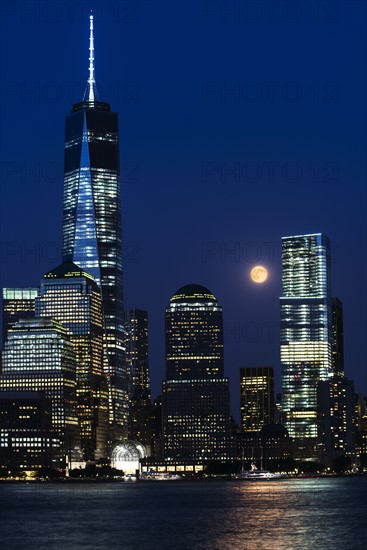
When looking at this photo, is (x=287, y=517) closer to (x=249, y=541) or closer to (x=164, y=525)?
(x=164, y=525)

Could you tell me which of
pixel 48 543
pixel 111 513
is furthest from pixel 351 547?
pixel 111 513

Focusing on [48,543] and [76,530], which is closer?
[48,543]

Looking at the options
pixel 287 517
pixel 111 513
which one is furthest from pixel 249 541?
pixel 111 513

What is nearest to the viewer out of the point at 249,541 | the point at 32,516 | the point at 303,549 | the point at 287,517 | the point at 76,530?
the point at 303,549

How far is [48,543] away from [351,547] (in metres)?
A: 31.4

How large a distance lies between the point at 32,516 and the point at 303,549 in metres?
67.4

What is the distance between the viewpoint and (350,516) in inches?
7328

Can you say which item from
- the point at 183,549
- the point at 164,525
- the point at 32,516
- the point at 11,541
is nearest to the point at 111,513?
the point at 32,516

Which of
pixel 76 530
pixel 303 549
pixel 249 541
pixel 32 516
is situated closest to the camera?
pixel 303 549

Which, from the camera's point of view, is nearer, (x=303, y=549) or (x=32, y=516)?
(x=303, y=549)

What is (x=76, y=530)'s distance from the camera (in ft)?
527

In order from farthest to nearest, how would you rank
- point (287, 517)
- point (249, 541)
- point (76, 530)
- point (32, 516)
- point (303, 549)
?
point (32, 516) → point (287, 517) → point (76, 530) → point (249, 541) → point (303, 549)

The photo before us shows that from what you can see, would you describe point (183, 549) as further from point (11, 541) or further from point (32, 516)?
point (32, 516)

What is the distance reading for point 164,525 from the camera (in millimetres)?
170250
